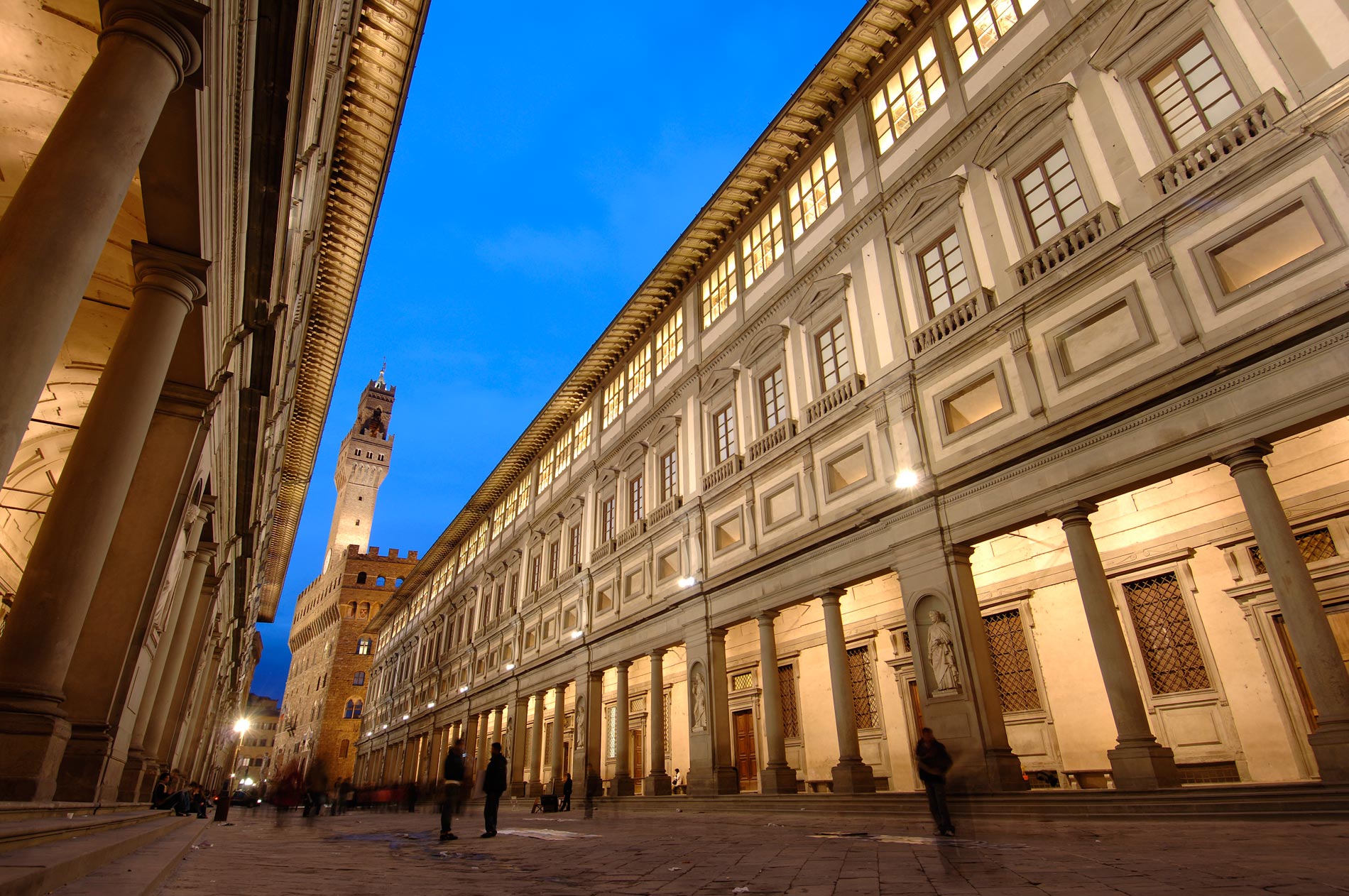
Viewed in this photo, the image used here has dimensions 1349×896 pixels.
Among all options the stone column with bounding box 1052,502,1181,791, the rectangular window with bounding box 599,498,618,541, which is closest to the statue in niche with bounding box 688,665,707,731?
the rectangular window with bounding box 599,498,618,541

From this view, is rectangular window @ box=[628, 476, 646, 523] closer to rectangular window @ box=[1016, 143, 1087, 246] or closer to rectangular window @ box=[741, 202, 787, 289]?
rectangular window @ box=[741, 202, 787, 289]

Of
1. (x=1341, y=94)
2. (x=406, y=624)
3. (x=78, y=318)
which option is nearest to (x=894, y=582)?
(x=1341, y=94)

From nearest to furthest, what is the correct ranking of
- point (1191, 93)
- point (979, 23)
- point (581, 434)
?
point (1191, 93)
point (979, 23)
point (581, 434)

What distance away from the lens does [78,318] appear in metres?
10.4

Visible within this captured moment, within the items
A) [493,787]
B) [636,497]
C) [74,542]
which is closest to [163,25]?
[74,542]

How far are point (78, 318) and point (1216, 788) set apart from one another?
16.3 meters

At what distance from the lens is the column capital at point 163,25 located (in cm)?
484

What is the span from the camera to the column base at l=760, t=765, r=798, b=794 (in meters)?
14.6

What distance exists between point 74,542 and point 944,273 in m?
13.9

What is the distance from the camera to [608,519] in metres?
25.7

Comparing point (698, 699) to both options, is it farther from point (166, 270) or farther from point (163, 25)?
point (163, 25)

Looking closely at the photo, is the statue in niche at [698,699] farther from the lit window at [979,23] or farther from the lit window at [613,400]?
the lit window at [979,23]

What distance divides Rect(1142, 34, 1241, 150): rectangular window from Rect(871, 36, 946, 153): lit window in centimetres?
470

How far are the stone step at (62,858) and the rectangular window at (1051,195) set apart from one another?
45.4ft
